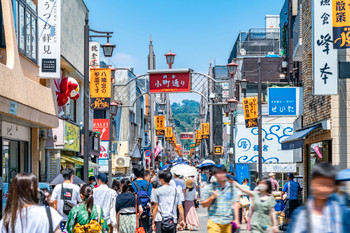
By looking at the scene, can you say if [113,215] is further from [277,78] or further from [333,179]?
[277,78]

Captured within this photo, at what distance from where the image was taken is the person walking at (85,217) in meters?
9.53

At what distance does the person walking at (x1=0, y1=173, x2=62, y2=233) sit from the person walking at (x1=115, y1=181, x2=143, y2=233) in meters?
6.38

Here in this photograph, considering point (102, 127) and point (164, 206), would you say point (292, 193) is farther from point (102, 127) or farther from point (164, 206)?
point (102, 127)

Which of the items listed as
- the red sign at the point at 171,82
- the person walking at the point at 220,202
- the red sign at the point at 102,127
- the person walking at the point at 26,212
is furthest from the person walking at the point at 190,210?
the red sign at the point at 102,127

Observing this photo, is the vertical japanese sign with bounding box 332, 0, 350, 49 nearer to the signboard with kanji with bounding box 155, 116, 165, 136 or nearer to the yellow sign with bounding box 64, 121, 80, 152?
the yellow sign with bounding box 64, 121, 80, 152

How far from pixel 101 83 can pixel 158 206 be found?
15.6m

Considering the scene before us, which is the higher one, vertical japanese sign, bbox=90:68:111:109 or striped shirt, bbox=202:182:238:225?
vertical japanese sign, bbox=90:68:111:109

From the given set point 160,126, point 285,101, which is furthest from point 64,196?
point 160,126

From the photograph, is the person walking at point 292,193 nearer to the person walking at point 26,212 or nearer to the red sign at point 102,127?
the person walking at point 26,212

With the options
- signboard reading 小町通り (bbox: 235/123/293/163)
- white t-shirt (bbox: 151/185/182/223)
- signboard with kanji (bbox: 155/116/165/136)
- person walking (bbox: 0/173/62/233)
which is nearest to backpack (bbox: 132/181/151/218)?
white t-shirt (bbox: 151/185/182/223)

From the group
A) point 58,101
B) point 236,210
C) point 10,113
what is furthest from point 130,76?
point 236,210

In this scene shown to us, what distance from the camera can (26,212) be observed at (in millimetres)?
5250

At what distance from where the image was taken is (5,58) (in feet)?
47.6

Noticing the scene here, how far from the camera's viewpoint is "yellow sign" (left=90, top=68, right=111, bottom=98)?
26594 millimetres
